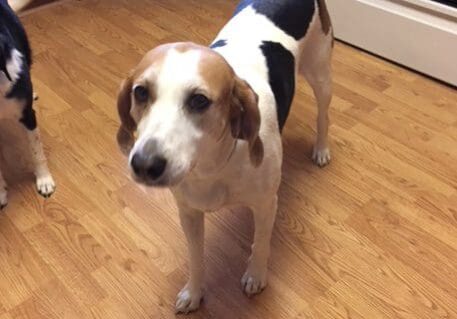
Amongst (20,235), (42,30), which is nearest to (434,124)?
(20,235)

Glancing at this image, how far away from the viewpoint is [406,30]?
8.46 ft

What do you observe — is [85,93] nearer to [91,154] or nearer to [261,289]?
[91,154]

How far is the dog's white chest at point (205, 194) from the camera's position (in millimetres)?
1305

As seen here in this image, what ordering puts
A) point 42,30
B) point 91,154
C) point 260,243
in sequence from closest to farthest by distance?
point 260,243 → point 91,154 → point 42,30

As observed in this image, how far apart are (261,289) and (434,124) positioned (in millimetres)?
1214

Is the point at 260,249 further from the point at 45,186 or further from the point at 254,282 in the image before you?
the point at 45,186

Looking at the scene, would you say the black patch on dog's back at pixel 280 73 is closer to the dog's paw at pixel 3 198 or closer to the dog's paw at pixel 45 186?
the dog's paw at pixel 45 186

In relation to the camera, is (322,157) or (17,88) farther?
(322,157)

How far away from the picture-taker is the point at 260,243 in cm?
155

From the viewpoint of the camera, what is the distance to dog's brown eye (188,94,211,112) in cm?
102

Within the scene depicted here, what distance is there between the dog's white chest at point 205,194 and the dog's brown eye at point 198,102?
30 centimetres

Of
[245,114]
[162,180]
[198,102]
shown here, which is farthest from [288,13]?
[162,180]

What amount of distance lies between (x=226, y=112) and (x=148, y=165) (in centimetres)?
24

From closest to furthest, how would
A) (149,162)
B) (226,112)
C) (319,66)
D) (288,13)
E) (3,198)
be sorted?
(149,162)
(226,112)
(288,13)
(319,66)
(3,198)
